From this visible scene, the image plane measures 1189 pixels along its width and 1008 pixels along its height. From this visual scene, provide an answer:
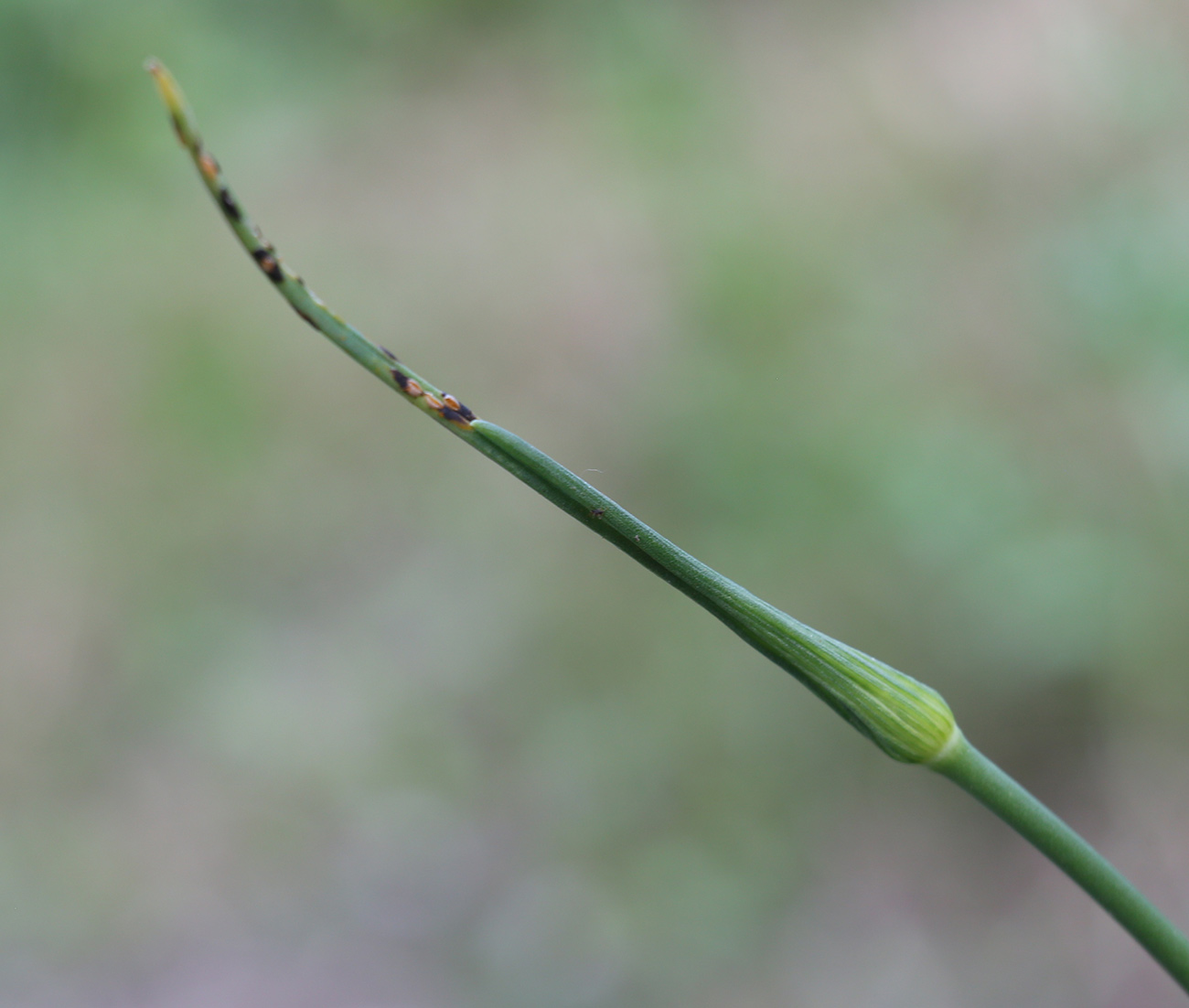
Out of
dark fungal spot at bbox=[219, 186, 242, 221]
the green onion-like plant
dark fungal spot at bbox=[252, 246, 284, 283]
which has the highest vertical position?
the green onion-like plant

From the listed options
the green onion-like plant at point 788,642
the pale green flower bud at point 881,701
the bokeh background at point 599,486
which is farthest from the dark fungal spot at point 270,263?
the bokeh background at point 599,486

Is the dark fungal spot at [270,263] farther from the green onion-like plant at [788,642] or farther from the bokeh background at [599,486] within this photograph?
the bokeh background at [599,486]

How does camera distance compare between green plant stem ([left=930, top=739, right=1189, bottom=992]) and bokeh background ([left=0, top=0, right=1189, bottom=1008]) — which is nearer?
green plant stem ([left=930, top=739, right=1189, bottom=992])

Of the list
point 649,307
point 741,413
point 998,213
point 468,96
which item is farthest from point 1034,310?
point 468,96

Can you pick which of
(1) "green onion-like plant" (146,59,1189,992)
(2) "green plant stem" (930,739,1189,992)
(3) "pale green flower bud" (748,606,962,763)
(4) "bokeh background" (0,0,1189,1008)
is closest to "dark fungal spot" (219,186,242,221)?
(1) "green onion-like plant" (146,59,1189,992)

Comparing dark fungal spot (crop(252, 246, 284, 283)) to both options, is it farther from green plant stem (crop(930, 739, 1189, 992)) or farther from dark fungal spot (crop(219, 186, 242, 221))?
green plant stem (crop(930, 739, 1189, 992))

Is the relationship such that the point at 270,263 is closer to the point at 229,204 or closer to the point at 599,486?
the point at 229,204
